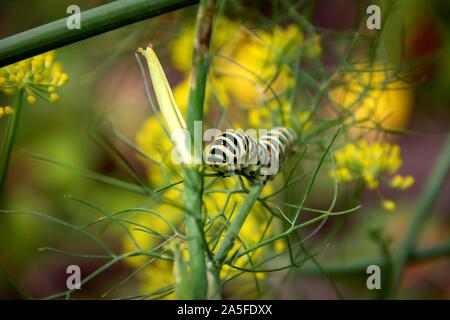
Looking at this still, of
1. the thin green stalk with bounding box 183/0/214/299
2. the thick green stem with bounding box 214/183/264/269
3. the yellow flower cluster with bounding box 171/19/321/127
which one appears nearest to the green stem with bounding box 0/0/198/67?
the thin green stalk with bounding box 183/0/214/299

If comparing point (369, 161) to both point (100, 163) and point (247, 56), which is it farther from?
point (100, 163)

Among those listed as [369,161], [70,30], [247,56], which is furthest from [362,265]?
[70,30]

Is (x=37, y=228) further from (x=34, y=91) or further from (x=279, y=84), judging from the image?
(x=34, y=91)

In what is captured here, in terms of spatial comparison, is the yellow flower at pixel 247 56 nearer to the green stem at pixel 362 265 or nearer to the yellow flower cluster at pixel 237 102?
the yellow flower cluster at pixel 237 102

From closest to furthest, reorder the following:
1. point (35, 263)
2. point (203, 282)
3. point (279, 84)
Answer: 1. point (203, 282)
2. point (279, 84)
3. point (35, 263)

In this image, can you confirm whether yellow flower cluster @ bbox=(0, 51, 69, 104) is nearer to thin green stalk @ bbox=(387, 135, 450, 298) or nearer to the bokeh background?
the bokeh background
